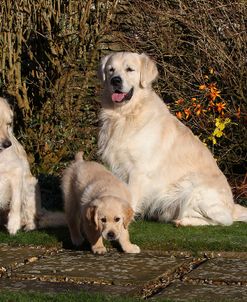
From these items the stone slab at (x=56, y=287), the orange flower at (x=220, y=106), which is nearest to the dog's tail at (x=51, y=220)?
the stone slab at (x=56, y=287)

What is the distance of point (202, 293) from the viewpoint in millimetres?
4062

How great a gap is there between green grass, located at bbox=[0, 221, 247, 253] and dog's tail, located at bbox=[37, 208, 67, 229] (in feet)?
0.29

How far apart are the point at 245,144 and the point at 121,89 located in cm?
234

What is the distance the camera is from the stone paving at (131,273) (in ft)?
13.6

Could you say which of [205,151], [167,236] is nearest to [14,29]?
[205,151]

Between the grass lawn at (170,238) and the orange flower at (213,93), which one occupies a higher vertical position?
the orange flower at (213,93)

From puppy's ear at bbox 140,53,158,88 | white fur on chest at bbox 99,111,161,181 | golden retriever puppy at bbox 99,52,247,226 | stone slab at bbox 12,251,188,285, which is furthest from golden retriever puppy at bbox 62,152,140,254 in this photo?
puppy's ear at bbox 140,53,158,88

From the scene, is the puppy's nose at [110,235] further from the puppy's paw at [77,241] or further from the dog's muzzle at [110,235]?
the puppy's paw at [77,241]

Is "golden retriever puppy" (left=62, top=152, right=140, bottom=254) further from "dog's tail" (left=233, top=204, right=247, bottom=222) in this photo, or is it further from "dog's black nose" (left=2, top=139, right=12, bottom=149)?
"dog's tail" (left=233, top=204, right=247, bottom=222)

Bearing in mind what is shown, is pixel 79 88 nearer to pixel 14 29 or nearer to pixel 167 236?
pixel 14 29

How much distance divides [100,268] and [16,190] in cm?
154

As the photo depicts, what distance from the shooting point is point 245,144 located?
27.1 ft

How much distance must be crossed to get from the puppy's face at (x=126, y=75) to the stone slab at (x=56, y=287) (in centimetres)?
253

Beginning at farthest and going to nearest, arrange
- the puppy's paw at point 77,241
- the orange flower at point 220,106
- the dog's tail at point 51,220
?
the orange flower at point 220,106
the dog's tail at point 51,220
the puppy's paw at point 77,241
